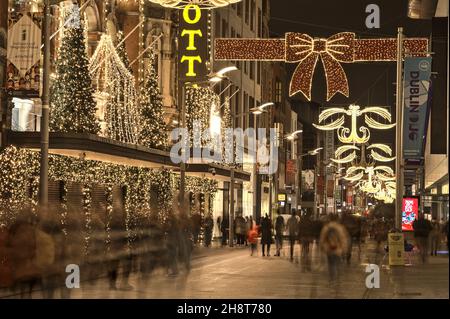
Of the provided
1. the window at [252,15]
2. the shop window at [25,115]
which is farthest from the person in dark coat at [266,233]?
the window at [252,15]

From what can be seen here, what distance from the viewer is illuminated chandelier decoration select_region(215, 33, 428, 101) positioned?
31.4 m

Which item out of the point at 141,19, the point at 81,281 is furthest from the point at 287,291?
the point at 141,19

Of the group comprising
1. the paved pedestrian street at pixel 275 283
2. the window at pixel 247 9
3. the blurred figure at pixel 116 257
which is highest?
the window at pixel 247 9

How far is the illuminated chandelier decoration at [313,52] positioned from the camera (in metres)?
31.4

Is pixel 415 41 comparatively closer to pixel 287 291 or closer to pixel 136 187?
pixel 287 291

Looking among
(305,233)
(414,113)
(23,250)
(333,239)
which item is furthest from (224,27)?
(23,250)

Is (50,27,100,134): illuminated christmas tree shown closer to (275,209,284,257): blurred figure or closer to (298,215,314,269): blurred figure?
(298,215,314,269): blurred figure

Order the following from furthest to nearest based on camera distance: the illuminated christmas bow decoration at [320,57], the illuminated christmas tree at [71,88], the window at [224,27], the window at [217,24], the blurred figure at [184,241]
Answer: the window at [224,27] < the window at [217,24] < the illuminated christmas tree at [71,88] < the illuminated christmas bow decoration at [320,57] < the blurred figure at [184,241]

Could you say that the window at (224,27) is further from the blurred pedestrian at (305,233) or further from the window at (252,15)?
the blurred pedestrian at (305,233)

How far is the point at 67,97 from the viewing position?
33.5m

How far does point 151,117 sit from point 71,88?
11.7 meters

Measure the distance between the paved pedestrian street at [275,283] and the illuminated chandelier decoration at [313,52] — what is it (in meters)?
5.93
